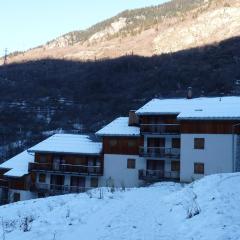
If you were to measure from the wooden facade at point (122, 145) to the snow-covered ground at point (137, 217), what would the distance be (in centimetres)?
2412

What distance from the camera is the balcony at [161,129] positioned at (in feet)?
137

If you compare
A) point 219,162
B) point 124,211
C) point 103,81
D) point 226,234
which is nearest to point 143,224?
point 124,211

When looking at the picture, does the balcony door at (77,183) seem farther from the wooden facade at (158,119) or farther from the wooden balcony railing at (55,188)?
the wooden facade at (158,119)

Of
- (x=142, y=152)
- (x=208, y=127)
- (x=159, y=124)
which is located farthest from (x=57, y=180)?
(x=208, y=127)

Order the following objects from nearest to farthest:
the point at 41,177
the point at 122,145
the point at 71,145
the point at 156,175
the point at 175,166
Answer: the point at 156,175, the point at 175,166, the point at 122,145, the point at 71,145, the point at 41,177

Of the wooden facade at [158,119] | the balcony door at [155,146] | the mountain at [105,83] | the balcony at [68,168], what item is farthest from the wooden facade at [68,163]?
the mountain at [105,83]

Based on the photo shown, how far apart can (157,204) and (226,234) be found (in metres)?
6.77

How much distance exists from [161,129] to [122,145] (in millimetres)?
4473

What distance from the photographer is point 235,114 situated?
3759 cm

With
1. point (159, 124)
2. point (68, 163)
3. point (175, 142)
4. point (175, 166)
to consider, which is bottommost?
point (68, 163)

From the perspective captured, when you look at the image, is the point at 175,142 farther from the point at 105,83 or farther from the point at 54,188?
the point at 105,83

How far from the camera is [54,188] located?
46.7m

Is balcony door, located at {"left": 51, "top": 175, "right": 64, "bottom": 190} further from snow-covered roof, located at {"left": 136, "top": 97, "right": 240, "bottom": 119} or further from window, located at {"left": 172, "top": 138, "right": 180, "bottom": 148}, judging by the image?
window, located at {"left": 172, "top": 138, "right": 180, "bottom": 148}

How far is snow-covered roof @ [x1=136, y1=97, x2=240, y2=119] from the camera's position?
126ft
